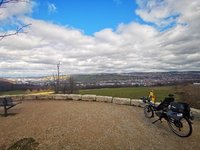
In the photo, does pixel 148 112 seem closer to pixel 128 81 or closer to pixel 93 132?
A: pixel 93 132

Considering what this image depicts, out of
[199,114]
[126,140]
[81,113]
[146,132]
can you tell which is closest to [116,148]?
[126,140]

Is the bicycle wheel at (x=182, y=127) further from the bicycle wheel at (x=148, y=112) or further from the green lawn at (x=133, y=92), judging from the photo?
the green lawn at (x=133, y=92)

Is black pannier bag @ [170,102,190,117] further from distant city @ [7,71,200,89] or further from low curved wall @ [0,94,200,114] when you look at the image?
distant city @ [7,71,200,89]

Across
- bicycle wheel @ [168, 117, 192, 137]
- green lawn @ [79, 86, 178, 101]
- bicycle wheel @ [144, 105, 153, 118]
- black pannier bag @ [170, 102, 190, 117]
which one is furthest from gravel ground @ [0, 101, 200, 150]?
green lawn @ [79, 86, 178, 101]

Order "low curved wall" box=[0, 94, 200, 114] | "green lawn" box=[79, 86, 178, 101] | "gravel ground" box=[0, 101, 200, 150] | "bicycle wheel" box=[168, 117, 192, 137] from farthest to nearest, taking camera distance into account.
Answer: "green lawn" box=[79, 86, 178, 101]
"low curved wall" box=[0, 94, 200, 114]
"bicycle wheel" box=[168, 117, 192, 137]
"gravel ground" box=[0, 101, 200, 150]

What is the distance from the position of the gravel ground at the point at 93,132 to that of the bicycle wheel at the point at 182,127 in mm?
162

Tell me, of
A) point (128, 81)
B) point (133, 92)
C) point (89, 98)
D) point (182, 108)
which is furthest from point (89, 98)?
point (128, 81)

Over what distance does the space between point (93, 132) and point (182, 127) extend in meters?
2.69

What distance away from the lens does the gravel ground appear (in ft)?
17.3

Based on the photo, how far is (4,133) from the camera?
6.60 m

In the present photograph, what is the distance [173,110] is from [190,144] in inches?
43.7

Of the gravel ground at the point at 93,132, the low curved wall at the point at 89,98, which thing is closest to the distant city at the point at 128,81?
the low curved wall at the point at 89,98

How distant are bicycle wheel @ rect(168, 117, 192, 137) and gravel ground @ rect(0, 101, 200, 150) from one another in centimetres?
16

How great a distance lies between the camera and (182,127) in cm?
602
